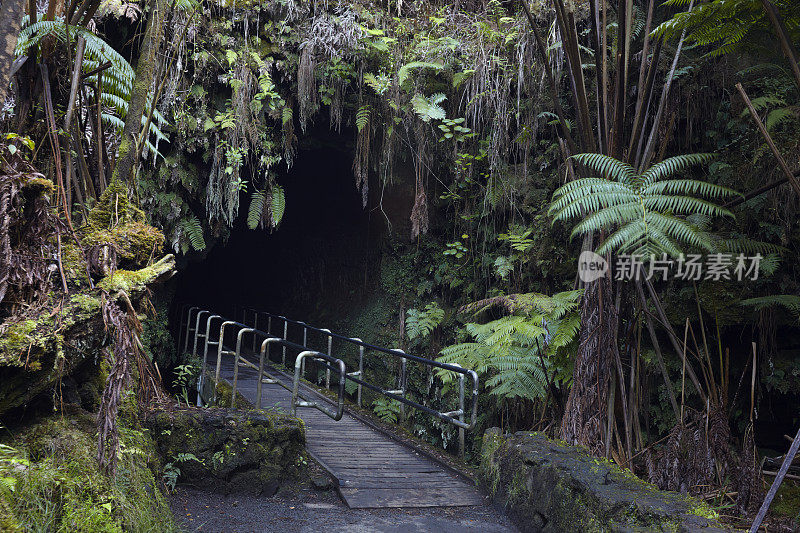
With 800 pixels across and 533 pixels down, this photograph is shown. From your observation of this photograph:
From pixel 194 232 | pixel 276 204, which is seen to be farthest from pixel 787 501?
pixel 194 232

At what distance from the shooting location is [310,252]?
1221 centimetres

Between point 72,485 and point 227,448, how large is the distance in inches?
56.7

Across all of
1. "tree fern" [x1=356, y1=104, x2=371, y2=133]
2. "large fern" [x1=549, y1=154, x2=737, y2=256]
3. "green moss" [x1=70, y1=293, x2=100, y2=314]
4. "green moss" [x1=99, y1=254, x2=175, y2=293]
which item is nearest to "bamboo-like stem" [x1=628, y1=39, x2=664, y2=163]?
"large fern" [x1=549, y1=154, x2=737, y2=256]

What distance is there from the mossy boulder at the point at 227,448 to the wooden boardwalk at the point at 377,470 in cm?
46

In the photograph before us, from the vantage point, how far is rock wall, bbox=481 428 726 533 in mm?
2660

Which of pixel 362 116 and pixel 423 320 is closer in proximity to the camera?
pixel 362 116

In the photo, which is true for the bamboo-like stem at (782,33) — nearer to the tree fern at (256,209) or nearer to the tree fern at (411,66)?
the tree fern at (411,66)

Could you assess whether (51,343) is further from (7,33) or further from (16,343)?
(7,33)

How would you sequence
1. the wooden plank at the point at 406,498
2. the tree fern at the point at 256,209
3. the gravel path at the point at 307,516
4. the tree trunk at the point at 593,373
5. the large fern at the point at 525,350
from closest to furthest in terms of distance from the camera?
1. the gravel path at the point at 307,516
2. the tree trunk at the point at 593,373
3. the wooden plank at the point at 406,498
4. the large fern at the point at 525,350
5. the tree fern at the point at 256,209

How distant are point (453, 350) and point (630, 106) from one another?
3.15 metres

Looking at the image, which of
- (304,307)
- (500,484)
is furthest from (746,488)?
(304,307)

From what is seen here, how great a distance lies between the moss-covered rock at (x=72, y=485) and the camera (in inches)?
91.1

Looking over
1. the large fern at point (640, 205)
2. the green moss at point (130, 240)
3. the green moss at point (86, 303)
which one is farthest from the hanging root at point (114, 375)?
the large fern at point (640, 205)

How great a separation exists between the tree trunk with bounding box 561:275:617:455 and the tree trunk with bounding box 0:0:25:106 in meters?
3.61
